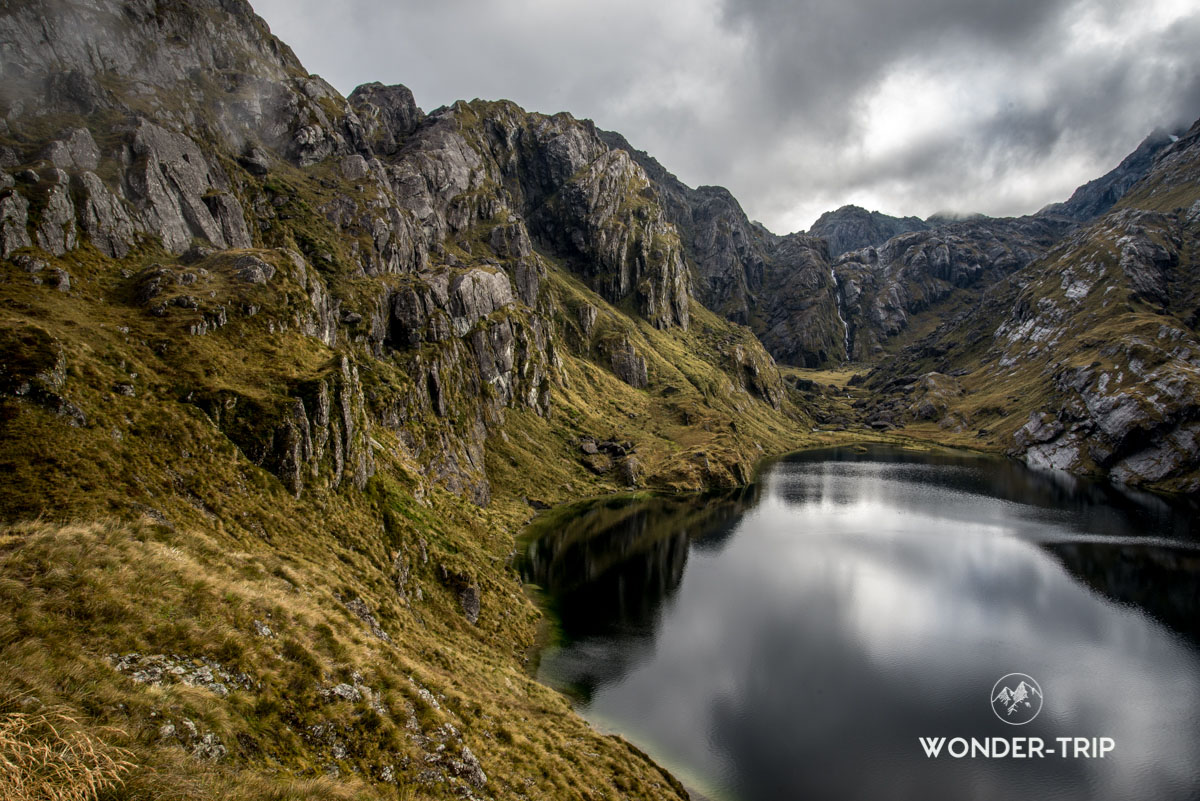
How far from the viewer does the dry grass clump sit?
8.07 m

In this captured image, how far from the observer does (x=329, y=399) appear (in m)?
54.5

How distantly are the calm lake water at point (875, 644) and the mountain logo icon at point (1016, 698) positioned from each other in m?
0.85

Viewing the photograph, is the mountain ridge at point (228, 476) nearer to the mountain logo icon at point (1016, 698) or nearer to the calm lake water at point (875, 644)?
the calm lake water at point (875, 644)

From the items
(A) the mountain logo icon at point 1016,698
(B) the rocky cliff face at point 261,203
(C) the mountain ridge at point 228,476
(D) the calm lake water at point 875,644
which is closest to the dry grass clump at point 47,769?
(C) the mountain ridge at point 228,476

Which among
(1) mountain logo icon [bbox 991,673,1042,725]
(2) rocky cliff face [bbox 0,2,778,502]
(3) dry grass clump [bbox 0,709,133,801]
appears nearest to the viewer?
(3) dry grass clump [bbox 0,709,133,801]

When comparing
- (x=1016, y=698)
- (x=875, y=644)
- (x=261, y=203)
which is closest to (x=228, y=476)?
(x=875, y=644)

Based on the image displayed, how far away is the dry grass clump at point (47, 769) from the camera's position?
807 centimetres

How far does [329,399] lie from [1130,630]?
101450 mm

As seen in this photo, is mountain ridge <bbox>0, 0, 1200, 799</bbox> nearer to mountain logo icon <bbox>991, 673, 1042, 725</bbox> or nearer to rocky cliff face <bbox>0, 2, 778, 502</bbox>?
rocky cliff face <bbox>0, 2, 778, 502</bbox>

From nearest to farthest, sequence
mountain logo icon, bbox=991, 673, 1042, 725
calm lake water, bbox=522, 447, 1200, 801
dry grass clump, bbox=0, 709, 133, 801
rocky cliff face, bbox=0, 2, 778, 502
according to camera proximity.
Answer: dry grass clump, bbox=0, 709, 133, 801
calm lake water, bbox=522, 447, 1200, 801
mountain logo icon, bbox=991, 673, 1042, 725
rocky cliff face, bbox=0, 2, 778, 502

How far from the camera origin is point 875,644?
208 feet

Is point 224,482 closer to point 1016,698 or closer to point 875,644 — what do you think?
point 875,644

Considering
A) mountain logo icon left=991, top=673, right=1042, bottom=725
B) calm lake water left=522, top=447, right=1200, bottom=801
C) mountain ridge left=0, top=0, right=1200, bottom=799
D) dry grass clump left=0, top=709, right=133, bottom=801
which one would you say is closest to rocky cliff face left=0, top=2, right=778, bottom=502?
mountain ridge left=0, top=0, right=1200, bottom=799

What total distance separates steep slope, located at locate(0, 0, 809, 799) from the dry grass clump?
2.88 feet
